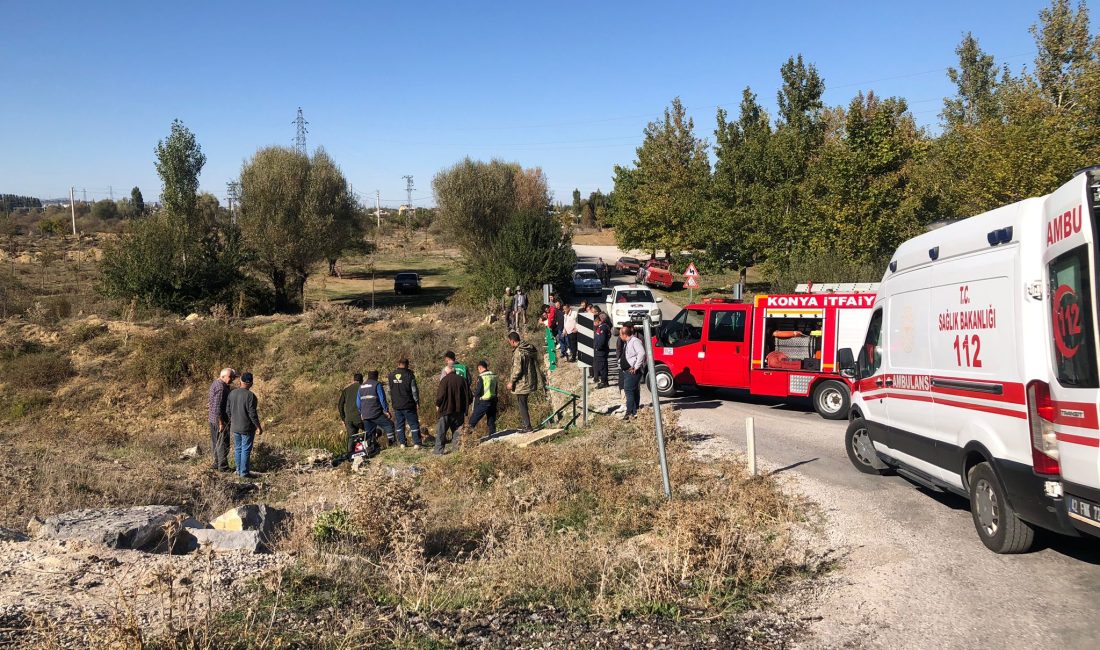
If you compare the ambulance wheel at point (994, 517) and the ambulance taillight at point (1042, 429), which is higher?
the ambulance taillight at point (1042, 429)

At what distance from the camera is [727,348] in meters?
15.7

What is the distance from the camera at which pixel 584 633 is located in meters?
5.17

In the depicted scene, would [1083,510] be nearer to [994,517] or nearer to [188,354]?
[994,517]

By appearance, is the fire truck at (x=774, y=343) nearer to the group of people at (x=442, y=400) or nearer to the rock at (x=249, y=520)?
the group of people at (x=442, y=400)

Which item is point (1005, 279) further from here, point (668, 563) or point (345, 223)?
point (345, 223)

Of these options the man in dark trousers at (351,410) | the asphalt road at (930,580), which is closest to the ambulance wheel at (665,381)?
the man in dark trousers at (351,410)

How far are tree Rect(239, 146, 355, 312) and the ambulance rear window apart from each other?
3887cm

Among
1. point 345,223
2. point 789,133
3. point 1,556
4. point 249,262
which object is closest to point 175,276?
point 249,262

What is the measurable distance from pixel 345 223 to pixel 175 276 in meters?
13.8

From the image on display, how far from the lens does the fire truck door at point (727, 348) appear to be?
1543 cm

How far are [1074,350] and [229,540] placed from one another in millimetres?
6692

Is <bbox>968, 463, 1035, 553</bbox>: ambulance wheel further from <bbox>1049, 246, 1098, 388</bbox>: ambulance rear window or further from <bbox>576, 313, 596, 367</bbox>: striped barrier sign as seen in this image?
<bbox>576, 313, 596, 367</bbox>: striped barrier sign

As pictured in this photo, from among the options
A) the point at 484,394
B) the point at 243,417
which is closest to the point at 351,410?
the point at 243,417

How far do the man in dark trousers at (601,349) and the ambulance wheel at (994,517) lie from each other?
10500 mm
